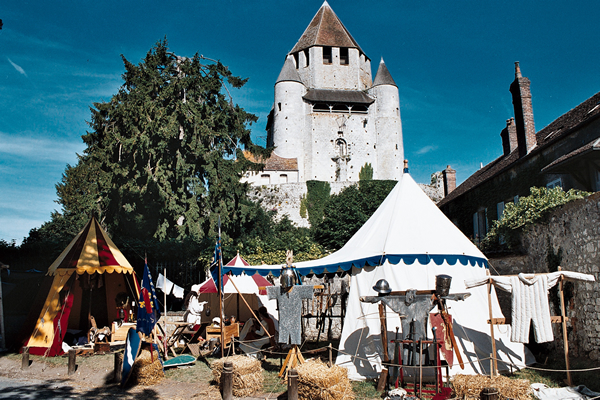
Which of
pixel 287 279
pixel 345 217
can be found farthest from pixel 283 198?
pixel 287 279

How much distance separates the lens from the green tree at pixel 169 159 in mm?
16781

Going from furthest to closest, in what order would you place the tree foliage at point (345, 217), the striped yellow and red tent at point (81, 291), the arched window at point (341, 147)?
the arched window at point (341, 147) → the tree foliage at point (345, 217) → the striped yellow and red tent at point (81, 291)

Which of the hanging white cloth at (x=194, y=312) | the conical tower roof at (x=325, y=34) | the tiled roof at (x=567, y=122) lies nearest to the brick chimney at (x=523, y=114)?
the tiled roof at (x=567, y=122)

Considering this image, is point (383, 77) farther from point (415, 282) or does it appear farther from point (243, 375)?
point (243, 375)

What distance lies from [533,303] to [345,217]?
18335mm

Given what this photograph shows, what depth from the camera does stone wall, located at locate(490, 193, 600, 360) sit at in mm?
7254

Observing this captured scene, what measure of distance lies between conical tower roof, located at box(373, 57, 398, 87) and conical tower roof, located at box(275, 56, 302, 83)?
7216 mm

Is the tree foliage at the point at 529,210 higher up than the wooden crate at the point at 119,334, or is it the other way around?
the tree foliage at the point at 529,210

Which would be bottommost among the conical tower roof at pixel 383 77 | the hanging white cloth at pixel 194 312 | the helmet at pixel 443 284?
the hanging white cloth at pixel 194 312

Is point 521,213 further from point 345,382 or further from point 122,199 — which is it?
point 122,199

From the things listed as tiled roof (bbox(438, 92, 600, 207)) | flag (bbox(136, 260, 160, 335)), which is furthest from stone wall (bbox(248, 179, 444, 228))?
flag (bbox(136, 260, 160, 335))

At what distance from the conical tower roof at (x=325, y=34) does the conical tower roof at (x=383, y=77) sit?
11.4 ft

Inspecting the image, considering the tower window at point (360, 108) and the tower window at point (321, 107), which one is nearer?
the tower window at point (321, 107)

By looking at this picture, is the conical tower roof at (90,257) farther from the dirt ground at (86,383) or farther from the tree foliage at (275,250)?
the tree foliage at (275,250)
